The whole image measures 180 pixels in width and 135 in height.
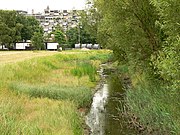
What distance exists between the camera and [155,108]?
46.9 ft

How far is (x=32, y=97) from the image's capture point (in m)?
19.7

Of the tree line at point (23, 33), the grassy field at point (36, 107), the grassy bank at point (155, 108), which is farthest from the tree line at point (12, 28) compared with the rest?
the grassy bank at point (155, 108)

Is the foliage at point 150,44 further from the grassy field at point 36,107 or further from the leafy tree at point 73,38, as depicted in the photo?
the leafy tree at point 73,38

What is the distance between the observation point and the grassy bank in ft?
40.7

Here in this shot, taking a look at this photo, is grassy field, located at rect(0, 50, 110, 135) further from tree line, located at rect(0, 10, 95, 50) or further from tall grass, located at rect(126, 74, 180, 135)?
tree line, located at rect(0, 10, 95, 50)

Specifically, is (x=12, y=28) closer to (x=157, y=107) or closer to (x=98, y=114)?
(x=98, y=114)

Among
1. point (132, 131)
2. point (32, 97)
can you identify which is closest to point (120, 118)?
point (132, 131)

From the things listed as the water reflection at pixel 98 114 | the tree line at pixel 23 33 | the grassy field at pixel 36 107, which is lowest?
the water reflection at pixel 98 114

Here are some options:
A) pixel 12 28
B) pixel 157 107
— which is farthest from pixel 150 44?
pixel 12 28

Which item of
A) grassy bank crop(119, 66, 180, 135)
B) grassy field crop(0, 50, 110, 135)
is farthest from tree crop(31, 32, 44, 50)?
grassy bank crop(119, 66, 180, 135)

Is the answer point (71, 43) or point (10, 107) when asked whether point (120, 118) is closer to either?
point (10, 107)

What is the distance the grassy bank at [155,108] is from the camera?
40.7ft

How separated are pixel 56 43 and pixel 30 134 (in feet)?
309

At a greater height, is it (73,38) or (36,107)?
(73,38)
